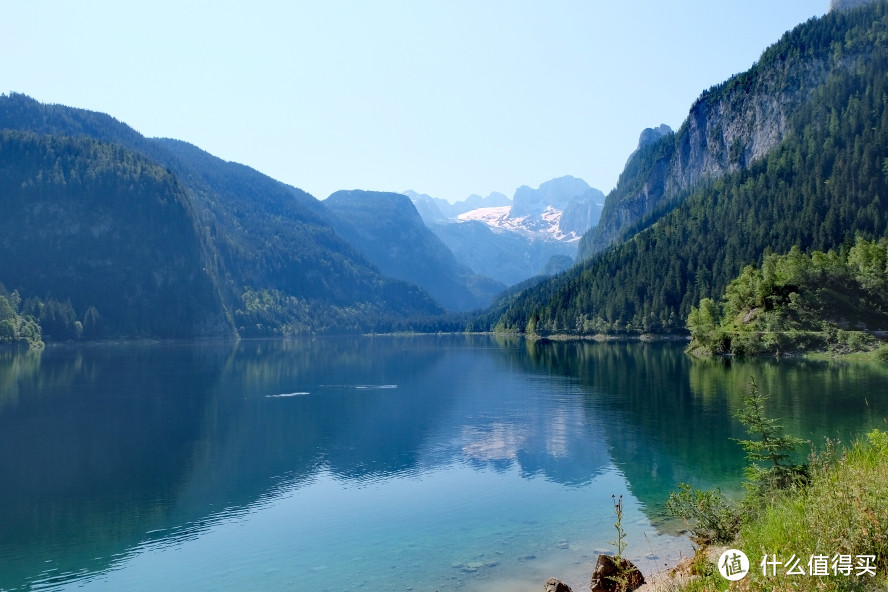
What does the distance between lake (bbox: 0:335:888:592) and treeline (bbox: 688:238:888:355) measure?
92.4 feet

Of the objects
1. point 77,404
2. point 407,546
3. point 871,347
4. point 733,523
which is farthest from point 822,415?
point 77,404

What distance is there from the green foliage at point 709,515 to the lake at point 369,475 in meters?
2.27

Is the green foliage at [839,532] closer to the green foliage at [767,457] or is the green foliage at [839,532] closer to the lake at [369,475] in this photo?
the green foliage at [767,457]

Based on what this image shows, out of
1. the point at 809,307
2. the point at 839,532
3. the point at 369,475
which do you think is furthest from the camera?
the point at 809,307

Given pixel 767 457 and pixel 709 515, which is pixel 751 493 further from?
pixel 709 515

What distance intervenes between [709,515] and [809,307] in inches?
5347

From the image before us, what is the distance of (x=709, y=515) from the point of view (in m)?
29.2

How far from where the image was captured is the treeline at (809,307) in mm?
138500

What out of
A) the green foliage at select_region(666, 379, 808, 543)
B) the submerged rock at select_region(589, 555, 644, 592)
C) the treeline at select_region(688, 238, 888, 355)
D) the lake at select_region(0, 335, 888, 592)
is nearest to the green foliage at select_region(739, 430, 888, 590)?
the submerged rock at select_region(589, 555, 644, 592)

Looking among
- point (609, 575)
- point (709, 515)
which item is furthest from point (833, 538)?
point (709, 515)

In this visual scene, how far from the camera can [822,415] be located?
208 ft

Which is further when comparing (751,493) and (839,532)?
(751,493)

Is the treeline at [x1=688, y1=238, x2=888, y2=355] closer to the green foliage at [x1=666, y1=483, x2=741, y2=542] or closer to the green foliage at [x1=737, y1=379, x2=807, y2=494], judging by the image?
the green foliage at [x1=737, y1=379, x2=807, y2=494]

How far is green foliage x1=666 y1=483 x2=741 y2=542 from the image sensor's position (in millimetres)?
28125
